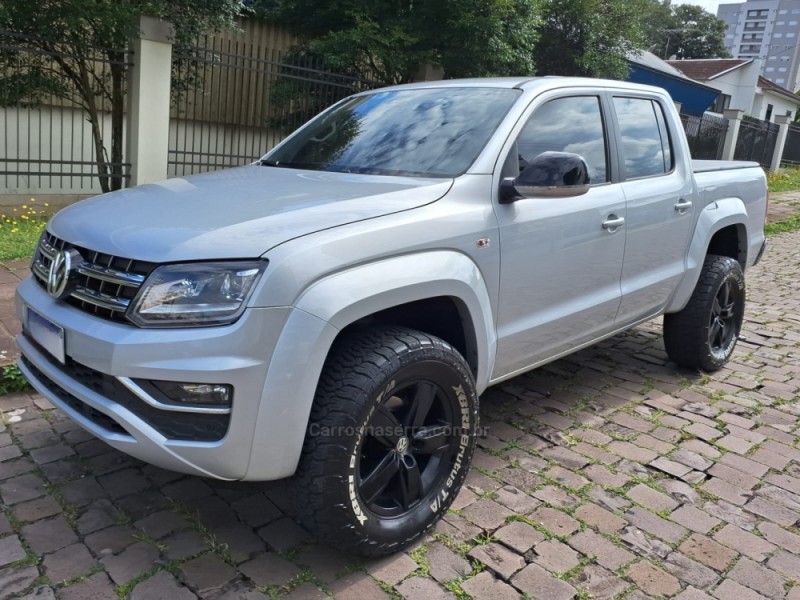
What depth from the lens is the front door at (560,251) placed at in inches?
122

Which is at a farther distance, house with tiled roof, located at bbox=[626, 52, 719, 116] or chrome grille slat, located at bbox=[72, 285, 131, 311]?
house with tiled roof, located at bbox=[626, 52, 719, 116]

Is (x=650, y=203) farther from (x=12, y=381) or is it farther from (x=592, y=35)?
(x=592, y=35)

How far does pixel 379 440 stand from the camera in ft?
8.59

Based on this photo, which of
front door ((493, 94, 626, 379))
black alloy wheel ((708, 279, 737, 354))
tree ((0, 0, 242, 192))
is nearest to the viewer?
front door ((493, 94, 626, 379))

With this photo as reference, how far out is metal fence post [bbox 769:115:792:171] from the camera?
23859 millimetres

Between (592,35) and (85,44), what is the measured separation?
9366 millimetres

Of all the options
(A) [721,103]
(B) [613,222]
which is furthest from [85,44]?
(A) [721,103]

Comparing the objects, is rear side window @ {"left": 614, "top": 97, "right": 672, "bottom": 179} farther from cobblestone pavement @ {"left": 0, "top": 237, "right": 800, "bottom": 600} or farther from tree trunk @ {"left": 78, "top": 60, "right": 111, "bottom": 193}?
tree trunk @ {"left": 78, "top": 60, "right": 111, "bottom": 193}

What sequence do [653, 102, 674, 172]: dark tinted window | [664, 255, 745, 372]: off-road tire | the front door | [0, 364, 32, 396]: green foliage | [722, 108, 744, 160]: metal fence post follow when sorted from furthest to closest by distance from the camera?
[722, 108, 744, 160]: metal fence post, [664, 255, 745, 372]: off-road tire, [653, 102, 674, 172]: dark tinted window, [0, 364, 32, 396]: green foliage, the front door

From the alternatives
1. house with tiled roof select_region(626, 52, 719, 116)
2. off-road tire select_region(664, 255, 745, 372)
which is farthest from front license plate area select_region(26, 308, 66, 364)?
house with tiled roof select_region(626, 52, 719, 116)

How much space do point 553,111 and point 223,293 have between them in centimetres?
206

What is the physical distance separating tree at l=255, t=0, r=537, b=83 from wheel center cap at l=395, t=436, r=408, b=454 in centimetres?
808

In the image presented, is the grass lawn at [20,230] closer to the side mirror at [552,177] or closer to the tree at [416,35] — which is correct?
the tree at [416,35]

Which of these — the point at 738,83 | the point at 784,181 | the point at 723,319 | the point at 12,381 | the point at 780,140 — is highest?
the point at 738,83
